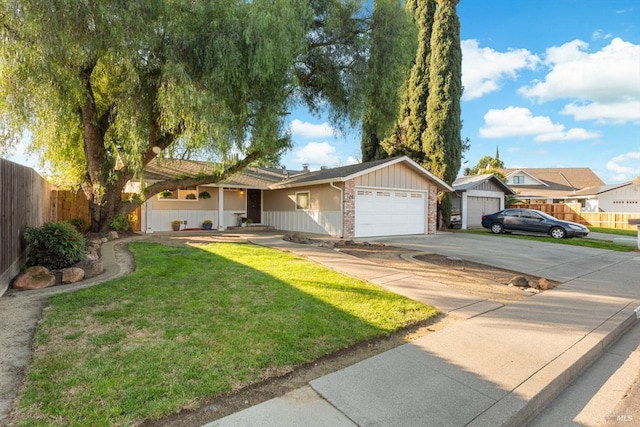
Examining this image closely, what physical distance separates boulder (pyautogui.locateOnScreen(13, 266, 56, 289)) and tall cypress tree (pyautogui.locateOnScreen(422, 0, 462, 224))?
1756cm

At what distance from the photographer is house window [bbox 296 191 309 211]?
1525cm

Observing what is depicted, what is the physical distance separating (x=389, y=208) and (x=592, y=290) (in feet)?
28.1

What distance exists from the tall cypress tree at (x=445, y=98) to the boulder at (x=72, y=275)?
56.2 ft

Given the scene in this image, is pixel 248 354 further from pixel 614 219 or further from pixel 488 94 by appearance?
pixel 614 219

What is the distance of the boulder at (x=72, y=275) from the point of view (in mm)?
5742

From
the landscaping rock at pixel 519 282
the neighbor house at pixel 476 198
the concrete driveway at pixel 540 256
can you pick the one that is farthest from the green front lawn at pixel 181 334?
the neighbor house at pixel 476 198

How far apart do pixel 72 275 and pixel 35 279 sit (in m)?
0.51

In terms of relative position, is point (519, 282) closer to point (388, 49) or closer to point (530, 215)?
point (388, 49)

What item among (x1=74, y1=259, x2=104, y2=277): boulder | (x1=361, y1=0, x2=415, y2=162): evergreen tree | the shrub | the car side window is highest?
(x1=361, y1=0, x2=415, y2=162): evergreen tree

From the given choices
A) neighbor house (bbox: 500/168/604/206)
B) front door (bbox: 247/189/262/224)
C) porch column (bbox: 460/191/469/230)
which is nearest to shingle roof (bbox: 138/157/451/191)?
front door (bbox: 247/189/262/224)

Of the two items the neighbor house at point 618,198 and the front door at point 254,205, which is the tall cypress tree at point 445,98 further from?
the neighbor house at point 618,198

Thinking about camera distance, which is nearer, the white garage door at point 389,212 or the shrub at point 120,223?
the shrub at point 120,223

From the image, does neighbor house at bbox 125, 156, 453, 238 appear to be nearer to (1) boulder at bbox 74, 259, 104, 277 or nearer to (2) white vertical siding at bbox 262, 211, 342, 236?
(2) white vertical siding at bbox 262, 211, 342, 236

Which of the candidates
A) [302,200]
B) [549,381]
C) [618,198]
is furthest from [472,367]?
[618,198]
